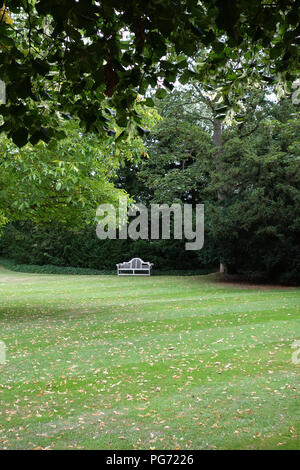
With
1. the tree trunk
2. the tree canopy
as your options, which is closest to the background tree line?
the tree trunk

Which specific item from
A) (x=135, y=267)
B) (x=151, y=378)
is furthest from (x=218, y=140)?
(x=151, y=378)

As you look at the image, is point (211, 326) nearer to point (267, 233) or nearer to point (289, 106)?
point (267, 233)

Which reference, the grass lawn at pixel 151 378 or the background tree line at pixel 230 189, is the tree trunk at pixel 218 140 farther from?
the grass lawn at pixel 151 378

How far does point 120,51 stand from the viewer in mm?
3969

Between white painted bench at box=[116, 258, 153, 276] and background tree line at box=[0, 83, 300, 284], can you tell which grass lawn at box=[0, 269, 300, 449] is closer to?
background tree line at box=[0, 83, 300, 284]

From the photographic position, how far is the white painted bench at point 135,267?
28891 millimetres

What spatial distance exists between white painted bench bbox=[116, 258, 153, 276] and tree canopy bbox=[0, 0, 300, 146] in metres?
24.1

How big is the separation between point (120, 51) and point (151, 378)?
196 inches

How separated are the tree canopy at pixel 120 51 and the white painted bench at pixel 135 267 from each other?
78.9 ft

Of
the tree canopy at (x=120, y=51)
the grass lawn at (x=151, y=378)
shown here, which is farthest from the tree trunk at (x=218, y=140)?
the tree canopy at (x=120, y=51)

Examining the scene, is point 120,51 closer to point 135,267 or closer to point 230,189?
point 230,189

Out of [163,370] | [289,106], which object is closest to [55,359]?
[163,370]
